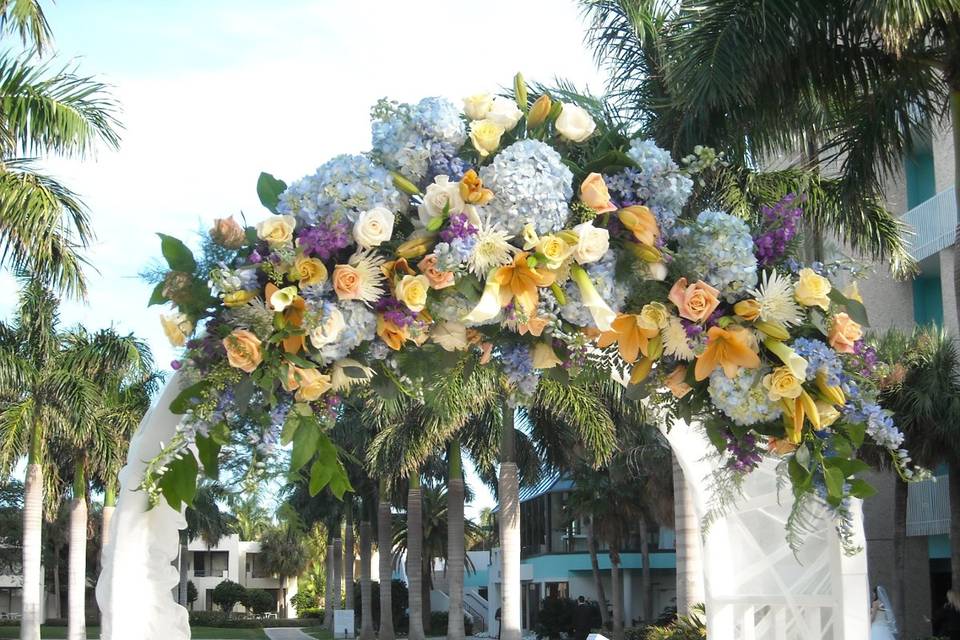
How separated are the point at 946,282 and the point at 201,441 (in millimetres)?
23640

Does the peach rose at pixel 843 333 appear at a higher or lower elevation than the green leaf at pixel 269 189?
lower

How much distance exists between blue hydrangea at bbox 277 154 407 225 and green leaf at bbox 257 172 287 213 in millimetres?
156

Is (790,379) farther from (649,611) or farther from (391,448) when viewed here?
(649,611)

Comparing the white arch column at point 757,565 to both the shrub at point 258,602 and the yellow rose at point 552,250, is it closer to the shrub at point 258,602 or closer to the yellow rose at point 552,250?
the yellow rose at point 552,250

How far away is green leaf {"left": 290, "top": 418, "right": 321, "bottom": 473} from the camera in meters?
4.36

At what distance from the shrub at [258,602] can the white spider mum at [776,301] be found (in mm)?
71157

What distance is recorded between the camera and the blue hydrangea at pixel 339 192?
13.7ft

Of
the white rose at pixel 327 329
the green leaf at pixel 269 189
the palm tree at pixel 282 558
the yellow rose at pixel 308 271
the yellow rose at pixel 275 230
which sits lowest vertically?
the palm tree at pixel 282 558

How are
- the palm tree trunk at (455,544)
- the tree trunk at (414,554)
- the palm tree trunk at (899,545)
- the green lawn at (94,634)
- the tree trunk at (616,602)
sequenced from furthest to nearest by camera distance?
the green lawn at (94,634) → the tree trunk at (616,602) → the tree trunk at (414,554) → the palm tree trunk at (455,544) → the palm tree trunk at (899,545)

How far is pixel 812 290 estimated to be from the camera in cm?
448

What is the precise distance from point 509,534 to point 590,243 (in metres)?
21.9

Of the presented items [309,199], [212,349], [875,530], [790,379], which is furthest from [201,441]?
[875,530]

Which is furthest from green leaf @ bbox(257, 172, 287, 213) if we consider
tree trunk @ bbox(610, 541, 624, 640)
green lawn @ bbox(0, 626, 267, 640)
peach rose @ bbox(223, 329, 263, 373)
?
green lawn @ bbox(0, 626, 267, 640)

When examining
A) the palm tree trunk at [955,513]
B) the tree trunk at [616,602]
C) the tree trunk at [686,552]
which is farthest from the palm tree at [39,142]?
the tree trunk at [616,602]
